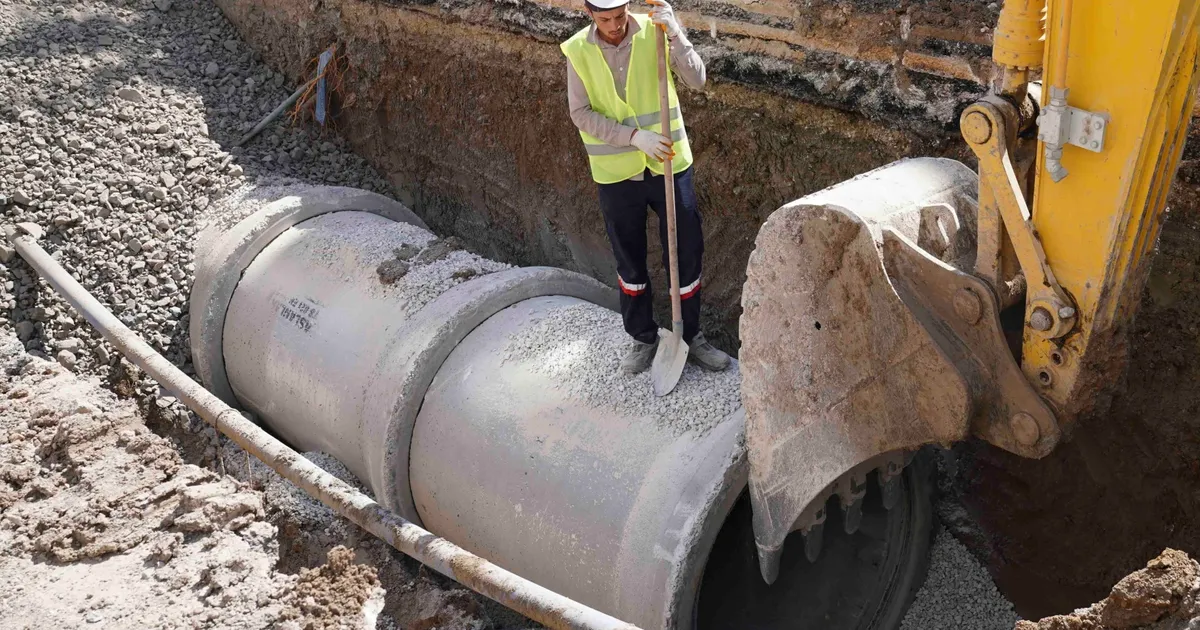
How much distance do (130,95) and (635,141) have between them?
427cm

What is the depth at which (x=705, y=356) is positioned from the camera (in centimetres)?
382

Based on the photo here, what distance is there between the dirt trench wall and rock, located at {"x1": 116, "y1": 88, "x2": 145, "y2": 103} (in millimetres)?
1084

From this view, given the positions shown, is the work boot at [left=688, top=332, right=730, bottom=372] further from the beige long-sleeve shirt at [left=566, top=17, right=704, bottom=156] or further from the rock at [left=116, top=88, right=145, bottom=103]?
the rock at [left=116, top=88, right=145, bottom=103]

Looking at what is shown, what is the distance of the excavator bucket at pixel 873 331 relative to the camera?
271cm

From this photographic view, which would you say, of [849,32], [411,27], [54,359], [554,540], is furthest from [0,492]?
[849,32]

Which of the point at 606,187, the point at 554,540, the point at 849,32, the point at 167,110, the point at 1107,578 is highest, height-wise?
the point at 849,32

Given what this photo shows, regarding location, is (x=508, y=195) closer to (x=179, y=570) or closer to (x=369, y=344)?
(x=369, y=344)

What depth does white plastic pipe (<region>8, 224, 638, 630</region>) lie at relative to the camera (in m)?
3.17

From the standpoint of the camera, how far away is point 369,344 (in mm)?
4473

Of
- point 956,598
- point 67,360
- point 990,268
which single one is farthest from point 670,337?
point 67,360

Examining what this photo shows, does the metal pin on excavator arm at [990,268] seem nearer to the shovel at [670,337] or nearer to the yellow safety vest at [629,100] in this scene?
the shovel at [670,337]

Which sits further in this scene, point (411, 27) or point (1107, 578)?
point (411, 27)

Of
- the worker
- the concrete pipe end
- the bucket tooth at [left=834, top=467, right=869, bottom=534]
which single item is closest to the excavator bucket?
the bucket tooth at [left=834, top=467, right=869, bottom=534]

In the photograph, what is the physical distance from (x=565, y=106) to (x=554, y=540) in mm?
2668
